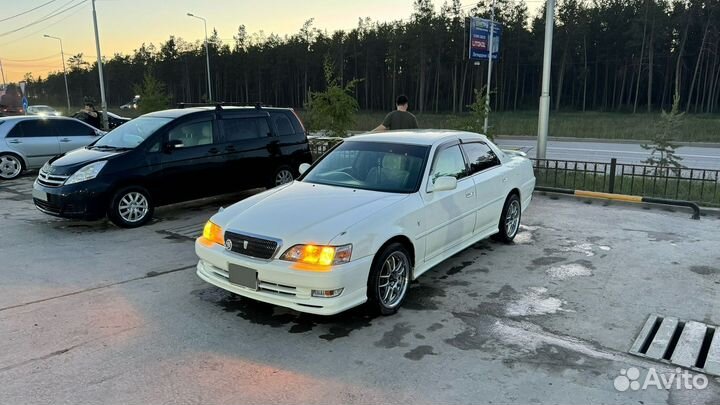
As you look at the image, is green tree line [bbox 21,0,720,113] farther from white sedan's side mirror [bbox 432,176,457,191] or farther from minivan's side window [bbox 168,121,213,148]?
white sedan's side mirror [bbox 432,176,457,191]

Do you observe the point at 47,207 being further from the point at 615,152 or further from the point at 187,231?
the point at 615,152

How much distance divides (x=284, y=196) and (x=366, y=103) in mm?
70213

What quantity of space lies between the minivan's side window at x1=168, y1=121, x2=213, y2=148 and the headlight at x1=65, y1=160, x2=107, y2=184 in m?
1.13

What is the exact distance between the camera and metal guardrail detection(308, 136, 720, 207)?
31.9ft

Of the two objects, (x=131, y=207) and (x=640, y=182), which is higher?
(x=131, y=207)

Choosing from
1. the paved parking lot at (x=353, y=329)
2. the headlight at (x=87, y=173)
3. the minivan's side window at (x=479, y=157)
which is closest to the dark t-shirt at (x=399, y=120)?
the minivan's side window at (x=479, y=157)

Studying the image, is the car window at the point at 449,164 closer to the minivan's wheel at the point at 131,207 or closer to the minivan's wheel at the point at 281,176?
the minivan's wheel at the point at 281,176

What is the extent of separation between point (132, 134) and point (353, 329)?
574 centimetres

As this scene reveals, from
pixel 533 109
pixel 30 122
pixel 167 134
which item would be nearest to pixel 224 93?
pixel 533 109

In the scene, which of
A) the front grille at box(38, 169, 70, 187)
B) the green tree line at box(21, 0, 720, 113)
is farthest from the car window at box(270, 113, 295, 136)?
the green tree line at box(21, 0, 720, 113)

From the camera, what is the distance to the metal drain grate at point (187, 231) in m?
7.47

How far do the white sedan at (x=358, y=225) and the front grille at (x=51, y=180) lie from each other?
3.86m

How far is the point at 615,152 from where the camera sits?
22672mm

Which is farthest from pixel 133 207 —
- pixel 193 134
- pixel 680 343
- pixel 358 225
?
pixel 680 343
